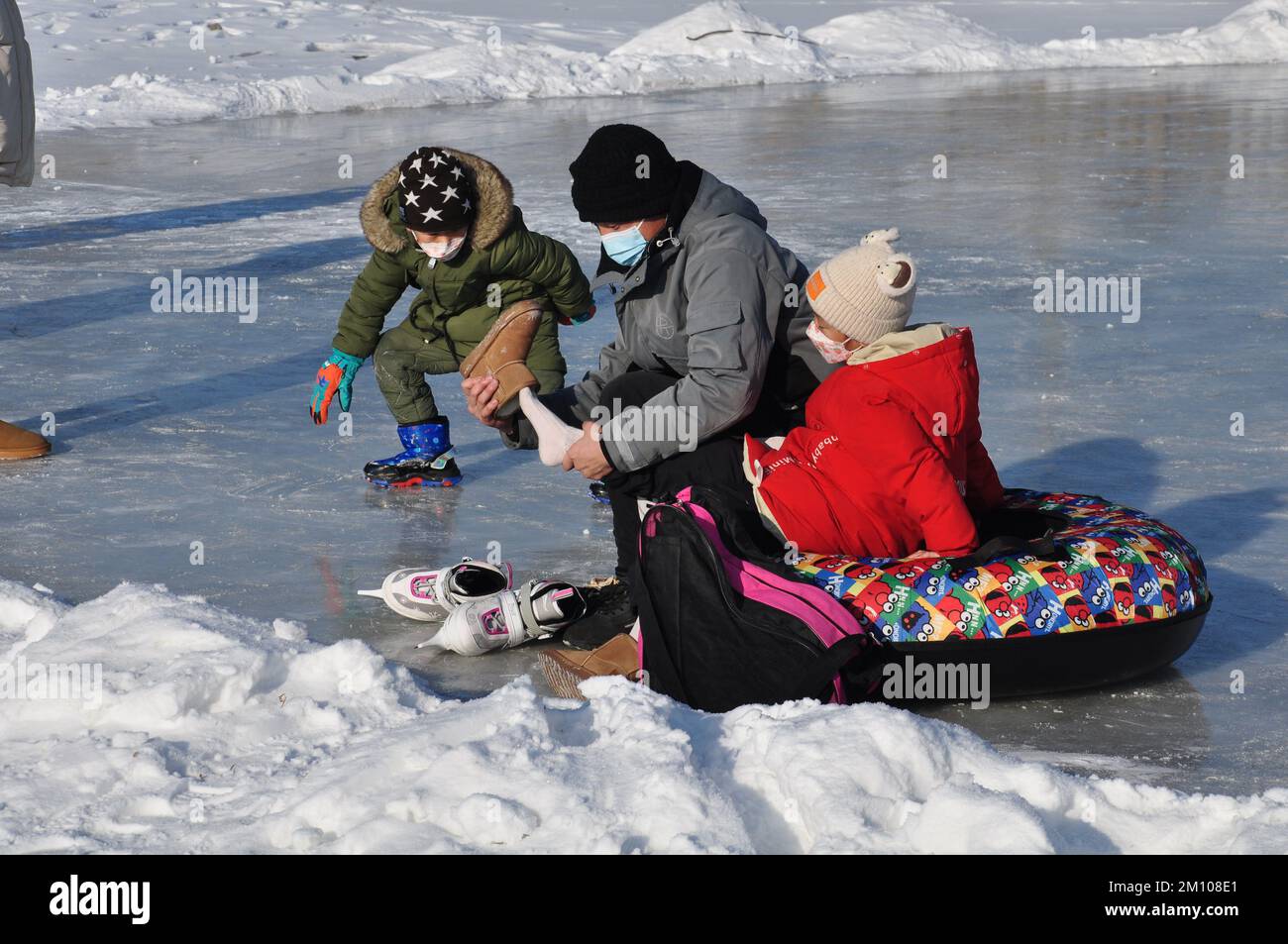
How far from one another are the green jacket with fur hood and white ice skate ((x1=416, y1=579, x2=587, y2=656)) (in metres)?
1.36

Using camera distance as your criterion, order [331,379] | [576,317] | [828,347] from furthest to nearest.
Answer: [576,317] < [331,379] < [828,347]

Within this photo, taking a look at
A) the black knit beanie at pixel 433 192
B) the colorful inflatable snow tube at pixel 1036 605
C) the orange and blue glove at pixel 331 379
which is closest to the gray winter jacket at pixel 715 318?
the colorful inflatable snow tube at pixel 1036 605

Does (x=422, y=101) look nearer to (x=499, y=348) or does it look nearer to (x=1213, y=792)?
(x=499, y=348)

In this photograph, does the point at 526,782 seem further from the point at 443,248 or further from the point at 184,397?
the point at 184,397

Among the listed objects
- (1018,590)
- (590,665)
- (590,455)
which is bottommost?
(590,665)

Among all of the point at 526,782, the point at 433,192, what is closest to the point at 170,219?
the point at 433,192

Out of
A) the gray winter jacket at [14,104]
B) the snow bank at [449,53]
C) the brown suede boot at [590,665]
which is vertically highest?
the snow bank at [449,53]

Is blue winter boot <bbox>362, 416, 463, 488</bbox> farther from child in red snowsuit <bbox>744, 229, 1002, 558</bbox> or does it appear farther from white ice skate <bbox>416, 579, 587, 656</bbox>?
child in red snowsuit <bbox>744, 229, 1002, 558</bbox>

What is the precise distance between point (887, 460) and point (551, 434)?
887mm

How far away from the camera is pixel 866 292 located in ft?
11.5

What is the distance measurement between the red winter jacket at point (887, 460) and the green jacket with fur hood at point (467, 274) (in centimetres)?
158

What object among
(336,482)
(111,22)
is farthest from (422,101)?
(336,482)

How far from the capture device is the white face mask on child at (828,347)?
11.9 feet

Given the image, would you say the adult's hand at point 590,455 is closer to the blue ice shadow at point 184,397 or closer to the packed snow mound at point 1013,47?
the blue ice shadow at point 184,397
